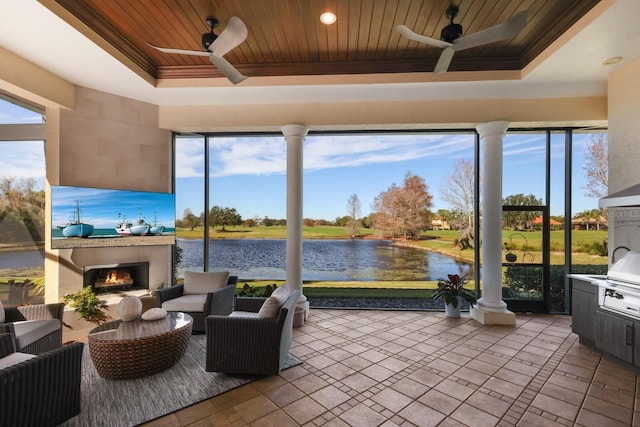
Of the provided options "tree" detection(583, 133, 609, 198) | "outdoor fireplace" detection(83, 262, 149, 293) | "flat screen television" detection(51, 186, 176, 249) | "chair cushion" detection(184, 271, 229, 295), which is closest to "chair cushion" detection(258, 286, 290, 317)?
"chair cushion" detection(184, 271, 229, 295)

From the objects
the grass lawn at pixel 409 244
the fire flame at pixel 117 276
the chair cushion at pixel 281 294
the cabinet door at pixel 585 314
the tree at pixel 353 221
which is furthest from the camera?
the tree at pixel 353 221

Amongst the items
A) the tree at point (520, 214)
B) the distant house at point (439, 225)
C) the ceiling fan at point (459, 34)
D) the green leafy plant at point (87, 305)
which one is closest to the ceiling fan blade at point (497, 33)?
the ceiling fan at point (459, 34)

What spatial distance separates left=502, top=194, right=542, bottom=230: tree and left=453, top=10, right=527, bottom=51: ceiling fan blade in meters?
3.19

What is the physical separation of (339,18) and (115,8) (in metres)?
2.22

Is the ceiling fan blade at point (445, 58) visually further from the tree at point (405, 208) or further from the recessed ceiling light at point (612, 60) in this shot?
the tree at point (405, 208)

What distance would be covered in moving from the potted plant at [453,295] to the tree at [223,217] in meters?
4.05

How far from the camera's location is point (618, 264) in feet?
10.7

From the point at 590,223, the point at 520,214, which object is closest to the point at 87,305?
the point at 520,214

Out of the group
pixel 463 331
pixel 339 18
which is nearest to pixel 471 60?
pixel 339 18

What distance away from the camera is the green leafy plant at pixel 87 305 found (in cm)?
362

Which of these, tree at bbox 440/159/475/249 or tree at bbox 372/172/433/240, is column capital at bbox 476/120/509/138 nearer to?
tree at bbox 440/159/475/249

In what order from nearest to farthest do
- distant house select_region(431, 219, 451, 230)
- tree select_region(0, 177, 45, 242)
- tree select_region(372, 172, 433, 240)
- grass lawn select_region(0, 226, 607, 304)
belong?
tree select_region(0, 177, 45, 242) < grass lawn select_region(0, 226, 607, 304) < distant house select_region(431, 219, 451, 230) < tree select_region(372, 172, 433, 240)

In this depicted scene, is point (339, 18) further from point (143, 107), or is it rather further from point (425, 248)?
point (425, 248)

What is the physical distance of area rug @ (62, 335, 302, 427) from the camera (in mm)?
2184
